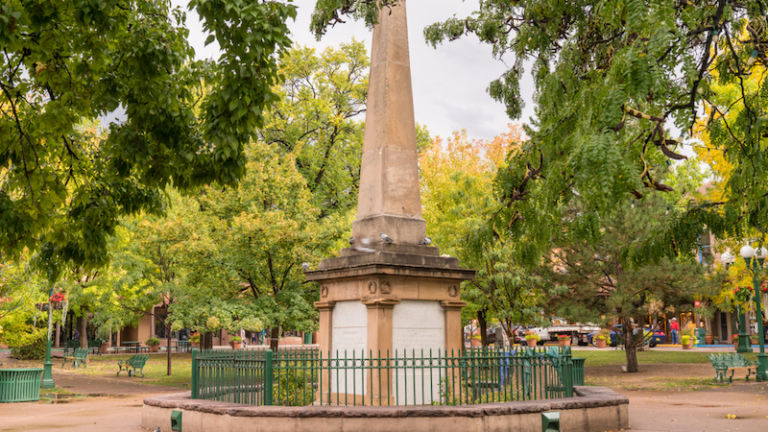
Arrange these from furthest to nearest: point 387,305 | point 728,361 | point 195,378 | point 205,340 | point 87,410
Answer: point 205,340, point 728,361, point 87,410, point 195,378, point 387,305

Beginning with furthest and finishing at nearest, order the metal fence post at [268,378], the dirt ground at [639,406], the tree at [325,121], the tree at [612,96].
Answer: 1. the tree at [325,121]
2. the dirt ground at [639,406]
3. the metal fence post at [268,378]
4. the tree at [612,96]

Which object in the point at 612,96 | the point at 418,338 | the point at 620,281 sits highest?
the point at 612,96

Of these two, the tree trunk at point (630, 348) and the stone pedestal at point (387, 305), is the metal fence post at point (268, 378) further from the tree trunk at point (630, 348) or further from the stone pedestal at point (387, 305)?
the tree trunk at point (630, 348)

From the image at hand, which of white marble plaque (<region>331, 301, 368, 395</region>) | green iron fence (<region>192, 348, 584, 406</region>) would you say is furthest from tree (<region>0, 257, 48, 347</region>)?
white marble plaque (<region>331, 301, 368, 395</region>)

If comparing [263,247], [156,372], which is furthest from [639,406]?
[156,372]

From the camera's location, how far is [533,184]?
6.78 metres

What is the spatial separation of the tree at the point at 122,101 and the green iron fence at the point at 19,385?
9.68 metres

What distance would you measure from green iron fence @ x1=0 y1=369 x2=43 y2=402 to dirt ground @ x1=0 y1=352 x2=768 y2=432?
71 cm

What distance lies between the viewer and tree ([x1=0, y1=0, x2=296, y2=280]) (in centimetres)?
729

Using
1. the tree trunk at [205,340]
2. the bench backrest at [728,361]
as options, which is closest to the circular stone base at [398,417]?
the bench backrest at [728,361]

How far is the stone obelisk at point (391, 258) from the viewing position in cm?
1150

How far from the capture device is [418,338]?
38.7ft

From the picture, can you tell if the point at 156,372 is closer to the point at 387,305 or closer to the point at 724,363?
the point at 387,305

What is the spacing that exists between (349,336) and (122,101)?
18.2 ft
